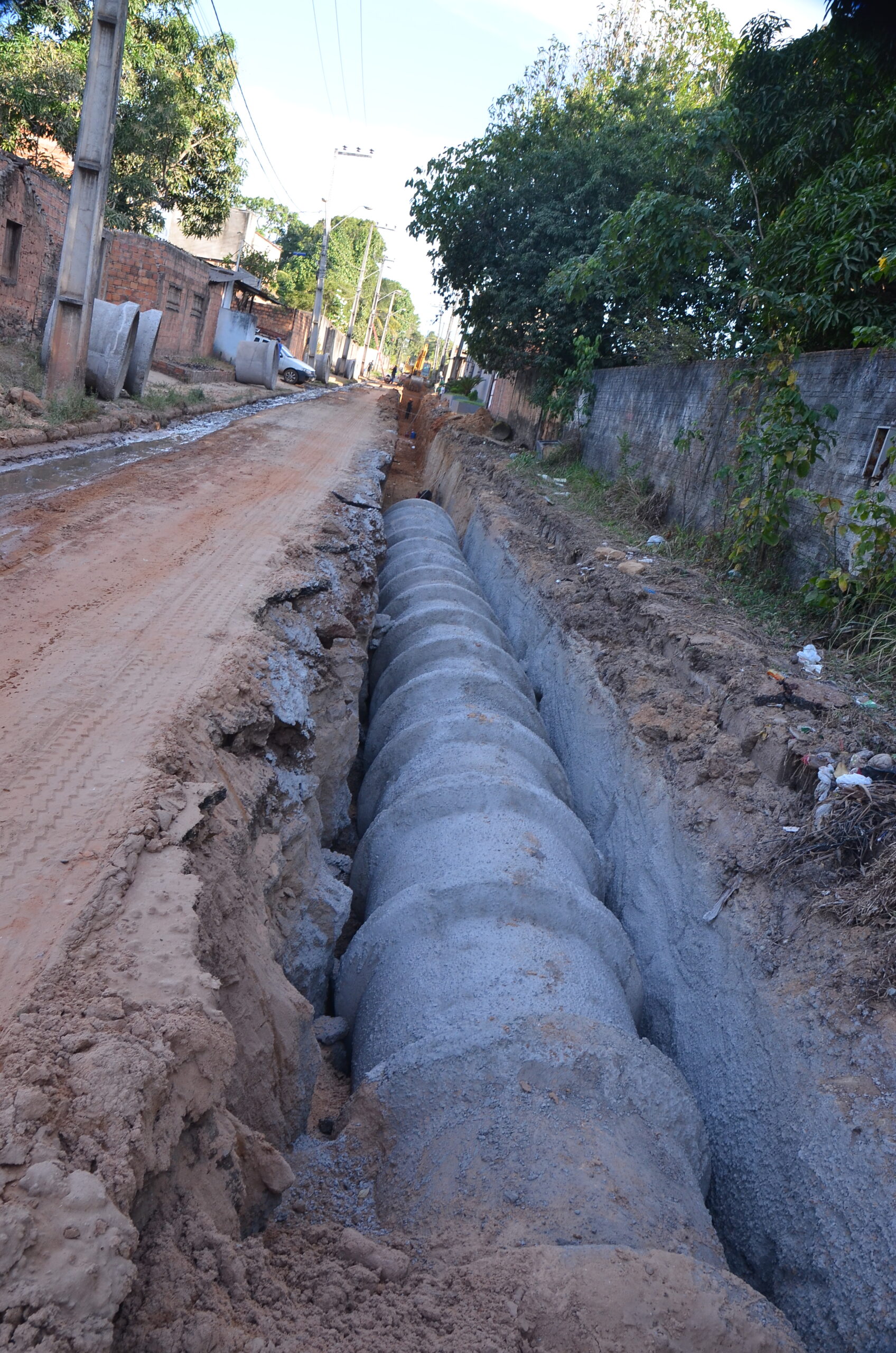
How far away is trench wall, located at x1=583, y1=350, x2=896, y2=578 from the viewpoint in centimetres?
557

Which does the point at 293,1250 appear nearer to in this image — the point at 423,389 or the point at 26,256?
the point at 26,256

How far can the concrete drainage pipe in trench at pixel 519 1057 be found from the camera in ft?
6.72

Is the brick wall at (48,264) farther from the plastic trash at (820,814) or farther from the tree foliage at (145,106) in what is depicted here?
the plastic trash at (820,814)

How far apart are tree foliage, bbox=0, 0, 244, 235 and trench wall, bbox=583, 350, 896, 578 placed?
12.2m

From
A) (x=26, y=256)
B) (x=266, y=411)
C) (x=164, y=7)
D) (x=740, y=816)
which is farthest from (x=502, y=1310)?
(x=164, y=7)

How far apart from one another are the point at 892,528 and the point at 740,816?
2181 millimetres

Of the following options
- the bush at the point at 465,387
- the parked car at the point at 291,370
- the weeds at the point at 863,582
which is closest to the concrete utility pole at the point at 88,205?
the weeds at the point at 863,582

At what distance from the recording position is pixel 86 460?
7977 millimetres

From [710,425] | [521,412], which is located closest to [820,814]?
[710,425]

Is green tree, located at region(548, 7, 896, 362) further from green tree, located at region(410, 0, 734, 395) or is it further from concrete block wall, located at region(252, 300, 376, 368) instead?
concrete block wall, located at region(252, 300, 376, 368)

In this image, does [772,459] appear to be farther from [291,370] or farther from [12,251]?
[291,370]

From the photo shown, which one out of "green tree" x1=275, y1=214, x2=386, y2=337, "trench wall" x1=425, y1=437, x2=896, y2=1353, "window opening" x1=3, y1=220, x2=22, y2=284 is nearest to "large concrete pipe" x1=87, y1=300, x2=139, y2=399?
"window opening" x1=3, y1=220, x2=22, y2=284

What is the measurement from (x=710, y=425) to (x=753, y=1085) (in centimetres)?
630

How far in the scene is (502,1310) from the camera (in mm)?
1820
